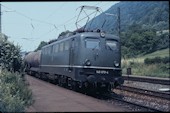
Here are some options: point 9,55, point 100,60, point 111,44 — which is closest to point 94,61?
point 100,60

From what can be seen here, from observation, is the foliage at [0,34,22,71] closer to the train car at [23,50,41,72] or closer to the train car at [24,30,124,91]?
the train car at [24,30,124,91]

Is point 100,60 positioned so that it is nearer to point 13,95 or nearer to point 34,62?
point 13,95

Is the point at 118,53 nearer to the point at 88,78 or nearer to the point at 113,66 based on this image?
the point at 113,66

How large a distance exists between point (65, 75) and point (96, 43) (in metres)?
2.80

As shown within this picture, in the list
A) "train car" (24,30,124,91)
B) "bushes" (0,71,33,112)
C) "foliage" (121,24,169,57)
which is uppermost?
"foliage" (121,24,169,57)

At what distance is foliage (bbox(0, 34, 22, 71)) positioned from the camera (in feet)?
66.0

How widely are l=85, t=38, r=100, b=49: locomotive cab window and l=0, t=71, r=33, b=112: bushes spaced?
12.0 ft

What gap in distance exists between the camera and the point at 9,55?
66.9ft

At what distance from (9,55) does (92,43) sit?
624 centimetres

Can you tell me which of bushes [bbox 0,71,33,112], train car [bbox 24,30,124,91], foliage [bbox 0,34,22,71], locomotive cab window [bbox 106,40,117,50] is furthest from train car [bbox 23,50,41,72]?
bushes [bbox 0,71,33,112]

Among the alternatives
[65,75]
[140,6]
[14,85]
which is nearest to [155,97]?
[65,75]

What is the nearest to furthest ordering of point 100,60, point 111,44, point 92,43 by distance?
point 100,60
point 92,43
point 111,44

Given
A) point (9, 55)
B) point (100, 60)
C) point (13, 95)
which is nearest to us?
point (13, 95)

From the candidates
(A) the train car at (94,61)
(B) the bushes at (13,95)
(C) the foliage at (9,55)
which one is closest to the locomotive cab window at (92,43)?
(A) the train car at (94,61)
